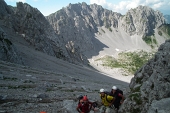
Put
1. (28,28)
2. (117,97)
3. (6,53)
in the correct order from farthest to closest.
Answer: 1. (28,28)
2. (6,53)
3. (117,97)

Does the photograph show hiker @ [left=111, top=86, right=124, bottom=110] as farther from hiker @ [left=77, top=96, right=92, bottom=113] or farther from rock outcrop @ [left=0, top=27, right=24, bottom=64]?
rock outcrop @ [left=0, top=27, right=24, bottom=64]

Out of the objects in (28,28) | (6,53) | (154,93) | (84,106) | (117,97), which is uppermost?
(28,28)

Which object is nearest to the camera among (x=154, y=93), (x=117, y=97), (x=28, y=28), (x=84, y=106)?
(x=84, y=106)

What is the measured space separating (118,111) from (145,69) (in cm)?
531

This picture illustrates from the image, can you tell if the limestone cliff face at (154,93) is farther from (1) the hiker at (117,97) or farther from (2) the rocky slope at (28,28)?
(2) the rocky slope at (28,28)

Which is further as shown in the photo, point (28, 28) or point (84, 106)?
point (28, 28)

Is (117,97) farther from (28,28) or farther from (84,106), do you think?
(28,28)

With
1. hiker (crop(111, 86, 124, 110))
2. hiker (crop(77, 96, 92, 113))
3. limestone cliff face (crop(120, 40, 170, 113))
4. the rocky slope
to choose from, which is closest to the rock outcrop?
the rocky slope

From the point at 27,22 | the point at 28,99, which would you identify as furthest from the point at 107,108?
the point at 27,22

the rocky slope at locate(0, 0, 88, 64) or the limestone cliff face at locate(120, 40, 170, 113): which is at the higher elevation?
the rocky slope at locate(0, 0, 88, 64)

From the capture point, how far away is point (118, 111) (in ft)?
47.4

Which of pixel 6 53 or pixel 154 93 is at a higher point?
pixel 154 93

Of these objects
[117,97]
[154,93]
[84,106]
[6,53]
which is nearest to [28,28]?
[6,53]

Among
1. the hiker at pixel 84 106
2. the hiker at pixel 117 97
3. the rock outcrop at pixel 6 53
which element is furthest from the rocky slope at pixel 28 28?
the hiker at pixel 84 106
